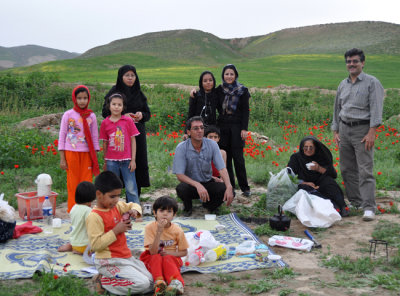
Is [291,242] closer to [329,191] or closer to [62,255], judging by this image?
[329,191]

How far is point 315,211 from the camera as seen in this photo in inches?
221

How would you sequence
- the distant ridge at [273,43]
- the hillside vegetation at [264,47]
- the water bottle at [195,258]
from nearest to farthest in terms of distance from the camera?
1. the water bottle at [195,258]
2. the hillside vegetation at [264,47]
3. the distant ridge at [273,43]

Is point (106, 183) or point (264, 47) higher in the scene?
point (264, 47)

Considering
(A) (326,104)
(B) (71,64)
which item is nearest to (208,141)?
(A) (326,104)

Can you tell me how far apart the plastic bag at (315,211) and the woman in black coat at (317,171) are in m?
0.38

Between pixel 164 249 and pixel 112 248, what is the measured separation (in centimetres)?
48

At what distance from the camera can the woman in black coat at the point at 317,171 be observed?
6125 mm

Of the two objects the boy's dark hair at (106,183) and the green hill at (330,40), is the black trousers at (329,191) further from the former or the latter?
the green hill at (330,40)

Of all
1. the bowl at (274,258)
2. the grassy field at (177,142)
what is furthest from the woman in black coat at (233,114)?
the bowl at (274,258)

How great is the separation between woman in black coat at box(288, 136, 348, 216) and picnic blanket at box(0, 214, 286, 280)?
138 centimetres

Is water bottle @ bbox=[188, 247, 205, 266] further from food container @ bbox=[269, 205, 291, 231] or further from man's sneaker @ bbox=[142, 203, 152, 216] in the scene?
man's sneaker @ bbox=[142, 203, 152, 216]

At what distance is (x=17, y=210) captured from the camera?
20.7ft

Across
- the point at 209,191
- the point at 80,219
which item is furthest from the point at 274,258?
the point at 80,219

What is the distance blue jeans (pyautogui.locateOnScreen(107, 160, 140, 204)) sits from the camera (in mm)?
5762
